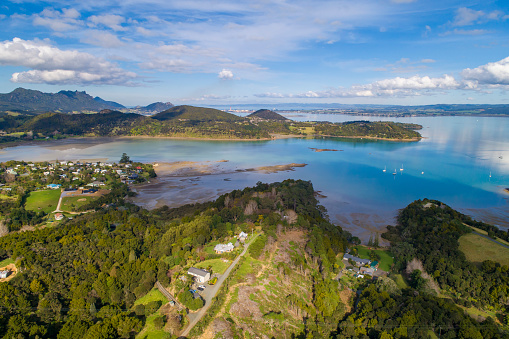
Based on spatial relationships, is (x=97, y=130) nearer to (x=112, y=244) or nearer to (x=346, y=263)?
(x=112, y=244)

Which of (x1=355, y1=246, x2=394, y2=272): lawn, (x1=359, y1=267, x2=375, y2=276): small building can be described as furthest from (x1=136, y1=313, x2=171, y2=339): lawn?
(x1=355, y1=246, x2=394, y2=272): lawn

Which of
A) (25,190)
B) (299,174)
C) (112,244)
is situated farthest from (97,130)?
(112,244)

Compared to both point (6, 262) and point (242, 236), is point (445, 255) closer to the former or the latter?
point (242, 236)

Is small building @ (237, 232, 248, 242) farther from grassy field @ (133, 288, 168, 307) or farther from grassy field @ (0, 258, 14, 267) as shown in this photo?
grassy field @ (0, 258, 14, 267)

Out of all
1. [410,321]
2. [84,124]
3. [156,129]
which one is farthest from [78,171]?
[84,124]

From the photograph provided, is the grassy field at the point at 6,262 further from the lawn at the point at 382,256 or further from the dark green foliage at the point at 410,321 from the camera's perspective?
the lawn at the point at 382,256
